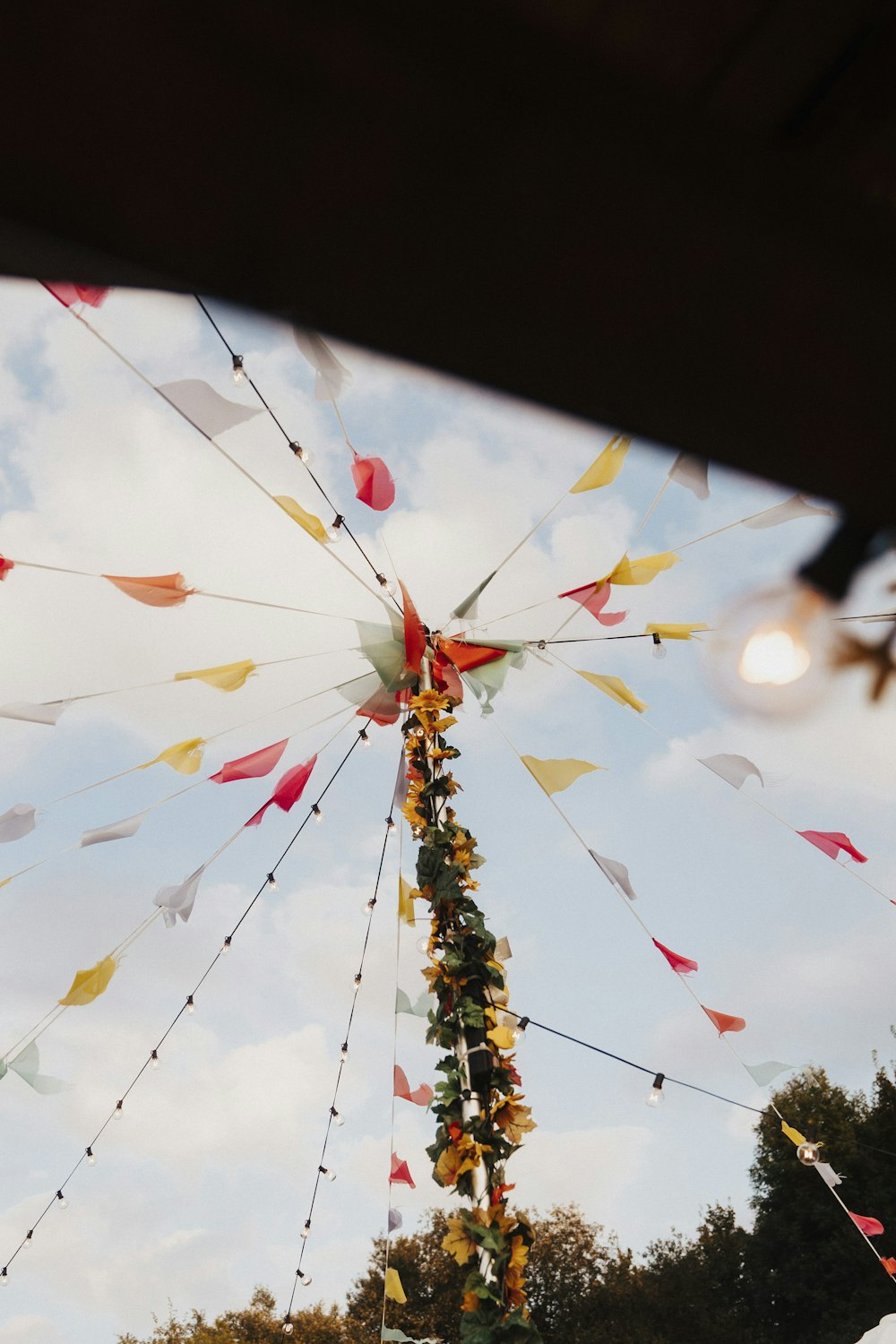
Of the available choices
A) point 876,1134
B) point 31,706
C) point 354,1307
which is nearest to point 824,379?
point 31,706

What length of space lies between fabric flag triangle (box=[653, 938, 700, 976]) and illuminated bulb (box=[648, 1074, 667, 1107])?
855 millimetres

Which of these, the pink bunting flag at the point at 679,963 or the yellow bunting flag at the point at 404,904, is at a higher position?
the yellow bunting flag at the point at 404,904

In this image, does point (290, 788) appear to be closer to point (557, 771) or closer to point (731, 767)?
point (557, 771)

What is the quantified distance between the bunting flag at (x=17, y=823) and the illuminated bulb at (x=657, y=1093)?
3.61 metres

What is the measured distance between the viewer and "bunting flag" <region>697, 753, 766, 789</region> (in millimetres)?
5184

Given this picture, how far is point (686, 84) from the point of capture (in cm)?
118

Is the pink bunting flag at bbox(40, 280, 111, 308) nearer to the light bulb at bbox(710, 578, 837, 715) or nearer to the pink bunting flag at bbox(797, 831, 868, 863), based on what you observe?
the light bulb at bbox(710, 578, 837, 715)

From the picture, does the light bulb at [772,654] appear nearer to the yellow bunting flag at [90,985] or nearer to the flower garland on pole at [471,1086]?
the flower garland on pole at [471,1086]

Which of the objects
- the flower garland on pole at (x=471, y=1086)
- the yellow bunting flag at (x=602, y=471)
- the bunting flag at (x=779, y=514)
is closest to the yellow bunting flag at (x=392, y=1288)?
the flower garland on pole at (x=471, y=1086)

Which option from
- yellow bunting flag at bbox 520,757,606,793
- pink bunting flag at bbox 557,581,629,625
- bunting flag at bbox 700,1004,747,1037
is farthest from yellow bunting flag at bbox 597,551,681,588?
bunting flag at bbox 700,1004,747,1037

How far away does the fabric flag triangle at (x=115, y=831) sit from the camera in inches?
194

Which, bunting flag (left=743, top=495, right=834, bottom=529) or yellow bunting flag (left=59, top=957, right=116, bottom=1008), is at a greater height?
bunting flag (left=743, top=495, right=834, bottom=529)

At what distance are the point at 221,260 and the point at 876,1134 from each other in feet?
71.6

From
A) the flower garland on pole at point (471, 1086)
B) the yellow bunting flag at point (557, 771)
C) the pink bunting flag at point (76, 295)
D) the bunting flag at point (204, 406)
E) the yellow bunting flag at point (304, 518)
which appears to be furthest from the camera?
the yellow bunting flag at point (557, 771)
